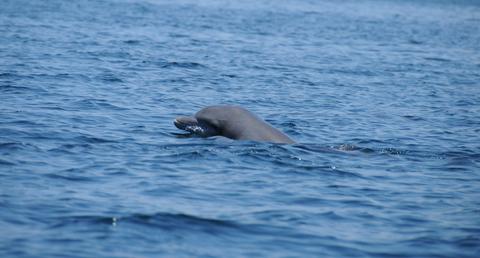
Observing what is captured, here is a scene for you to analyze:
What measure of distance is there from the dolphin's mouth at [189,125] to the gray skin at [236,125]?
0.27ft

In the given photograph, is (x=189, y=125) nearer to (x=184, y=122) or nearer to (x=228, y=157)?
(x=184, y=122)

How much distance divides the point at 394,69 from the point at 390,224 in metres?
18.5

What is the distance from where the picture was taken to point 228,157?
492 inches

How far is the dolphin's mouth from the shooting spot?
13.8 m

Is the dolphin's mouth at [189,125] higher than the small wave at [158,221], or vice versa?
the dolphin's mouth at [189,125]

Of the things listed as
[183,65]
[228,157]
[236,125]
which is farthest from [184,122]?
[183,65]

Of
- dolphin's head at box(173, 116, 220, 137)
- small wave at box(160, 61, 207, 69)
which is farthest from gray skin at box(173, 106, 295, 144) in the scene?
small wave at box(160, 61, 207, 69)

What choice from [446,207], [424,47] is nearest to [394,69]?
[424,47]

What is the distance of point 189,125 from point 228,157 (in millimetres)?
1745

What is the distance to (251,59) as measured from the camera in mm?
27750

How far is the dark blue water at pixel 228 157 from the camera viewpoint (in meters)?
9.06

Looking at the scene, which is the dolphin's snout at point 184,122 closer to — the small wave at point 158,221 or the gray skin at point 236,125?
the gray skin at point 236,125

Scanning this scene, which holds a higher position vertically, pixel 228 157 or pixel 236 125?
pixel 236 125

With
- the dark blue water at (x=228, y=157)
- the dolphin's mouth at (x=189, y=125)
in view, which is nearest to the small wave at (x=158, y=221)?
the dark blue water at (x=228, y=157)
